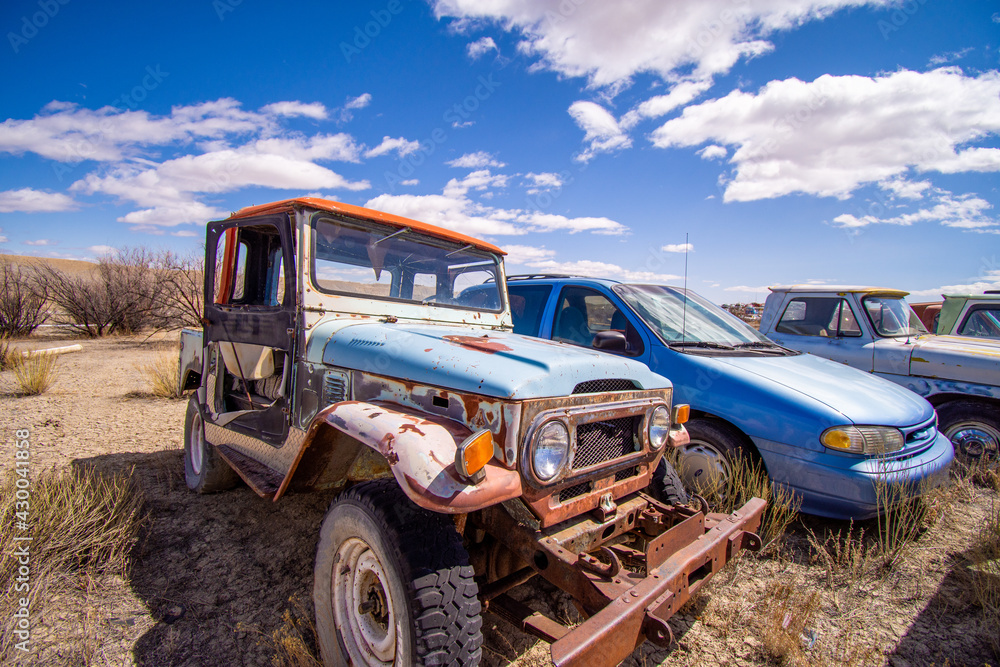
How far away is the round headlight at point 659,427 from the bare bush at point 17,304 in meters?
17.3

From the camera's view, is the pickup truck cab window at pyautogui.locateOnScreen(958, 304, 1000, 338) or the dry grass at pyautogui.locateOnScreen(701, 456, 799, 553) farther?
the pickup truck cab window at pyautogui.locateOnScreen(958, 304, 1000, 338)

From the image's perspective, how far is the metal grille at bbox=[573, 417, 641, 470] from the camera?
6.77 ft

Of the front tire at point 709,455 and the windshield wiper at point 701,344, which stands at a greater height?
the windshield wiper at point 701,344

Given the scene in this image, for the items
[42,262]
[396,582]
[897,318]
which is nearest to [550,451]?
[396,582]

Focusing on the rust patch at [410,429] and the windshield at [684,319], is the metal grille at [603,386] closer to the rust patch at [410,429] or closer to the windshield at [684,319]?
the rust patch at [410,429]

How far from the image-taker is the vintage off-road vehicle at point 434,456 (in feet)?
5.49

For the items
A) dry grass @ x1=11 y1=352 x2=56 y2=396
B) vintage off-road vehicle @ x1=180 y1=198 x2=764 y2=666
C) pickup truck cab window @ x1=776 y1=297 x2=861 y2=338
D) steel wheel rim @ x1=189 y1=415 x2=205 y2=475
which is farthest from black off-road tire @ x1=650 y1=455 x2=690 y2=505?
dry grass @ x1=11 y1=352 x2=56 y2=396

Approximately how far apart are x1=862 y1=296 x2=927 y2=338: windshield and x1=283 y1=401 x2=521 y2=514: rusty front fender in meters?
5.85

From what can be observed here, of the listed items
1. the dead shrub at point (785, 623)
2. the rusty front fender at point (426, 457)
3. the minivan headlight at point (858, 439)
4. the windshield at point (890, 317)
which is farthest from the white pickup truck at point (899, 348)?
the rusty front fender at point (426, 457)

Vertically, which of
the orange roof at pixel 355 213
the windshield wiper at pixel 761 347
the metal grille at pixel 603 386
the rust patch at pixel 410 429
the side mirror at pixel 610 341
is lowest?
the rust patch at pixel 410 429

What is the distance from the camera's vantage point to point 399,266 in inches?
124

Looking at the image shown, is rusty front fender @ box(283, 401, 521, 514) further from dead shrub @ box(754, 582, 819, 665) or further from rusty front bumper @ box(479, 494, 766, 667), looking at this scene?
dead shrub @ box(754, 582, 819, 665)

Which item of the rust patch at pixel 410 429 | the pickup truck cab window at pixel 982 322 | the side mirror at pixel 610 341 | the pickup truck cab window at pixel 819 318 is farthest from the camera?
the pickup truck cab window at pixel 982 322

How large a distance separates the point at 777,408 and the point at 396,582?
2.84 m
